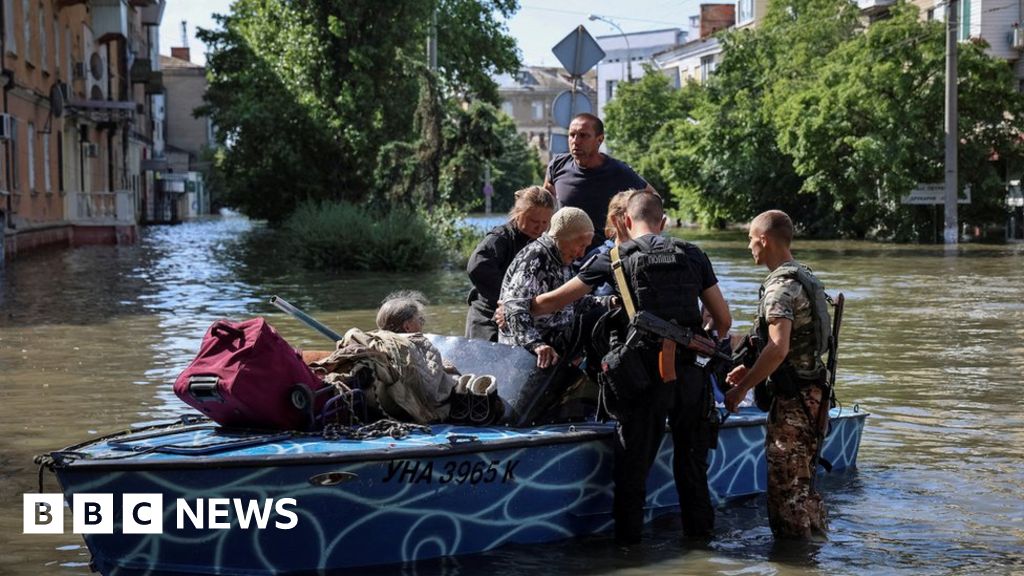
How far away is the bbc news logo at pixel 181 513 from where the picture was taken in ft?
Answer: 22.1

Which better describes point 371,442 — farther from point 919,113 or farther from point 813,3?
point 813,3

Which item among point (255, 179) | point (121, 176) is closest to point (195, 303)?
point (255, 179)

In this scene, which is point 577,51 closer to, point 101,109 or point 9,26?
point 9,26

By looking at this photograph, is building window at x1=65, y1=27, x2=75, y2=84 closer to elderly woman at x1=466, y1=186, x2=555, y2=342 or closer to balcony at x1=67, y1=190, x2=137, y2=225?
balcony at x1=67, y1=190, x2=137, y2=225

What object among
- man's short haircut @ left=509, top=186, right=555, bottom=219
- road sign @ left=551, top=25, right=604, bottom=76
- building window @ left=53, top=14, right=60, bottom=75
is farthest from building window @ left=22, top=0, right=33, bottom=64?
man's short haircut @ left=509, top=186, right=555, bottom=219

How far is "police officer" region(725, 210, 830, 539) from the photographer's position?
25.0 ft

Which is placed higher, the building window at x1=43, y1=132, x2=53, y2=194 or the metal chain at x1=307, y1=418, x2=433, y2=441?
the building window at x1=43, y1=132, x2=53, y2=194

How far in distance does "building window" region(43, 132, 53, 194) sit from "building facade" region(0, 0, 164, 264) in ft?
0.09

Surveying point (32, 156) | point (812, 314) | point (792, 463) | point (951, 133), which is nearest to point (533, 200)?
point (812, 314)

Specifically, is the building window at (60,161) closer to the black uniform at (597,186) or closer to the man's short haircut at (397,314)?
the black uniform at (597,186)

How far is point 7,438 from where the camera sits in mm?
10906

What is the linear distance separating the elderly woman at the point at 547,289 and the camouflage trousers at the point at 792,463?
120 centimetres

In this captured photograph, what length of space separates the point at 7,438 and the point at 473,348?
4197 millimetres

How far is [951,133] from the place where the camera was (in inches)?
1567
